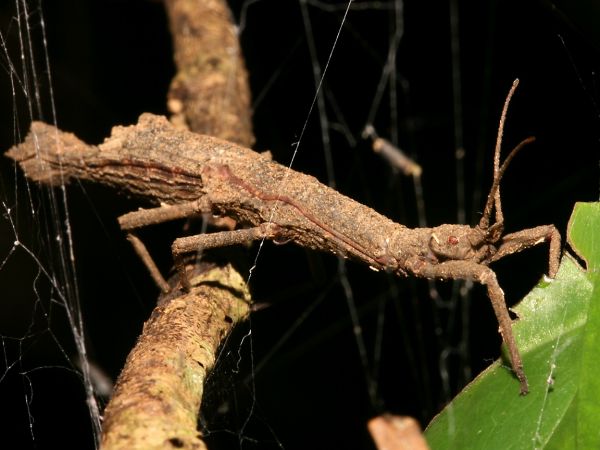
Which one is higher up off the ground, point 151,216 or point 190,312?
point 151,216

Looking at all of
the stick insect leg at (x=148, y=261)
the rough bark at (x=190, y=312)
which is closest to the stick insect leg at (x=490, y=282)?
the rough bark at (x=190, y=312)

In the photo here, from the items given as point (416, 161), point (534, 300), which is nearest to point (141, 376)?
point (534, 300)

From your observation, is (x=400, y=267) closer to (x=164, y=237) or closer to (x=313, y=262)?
(x=313, y=262)

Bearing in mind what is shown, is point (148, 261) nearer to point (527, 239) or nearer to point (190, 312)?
point (190, 312)

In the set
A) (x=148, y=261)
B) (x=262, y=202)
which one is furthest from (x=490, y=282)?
(x=148, y=261)

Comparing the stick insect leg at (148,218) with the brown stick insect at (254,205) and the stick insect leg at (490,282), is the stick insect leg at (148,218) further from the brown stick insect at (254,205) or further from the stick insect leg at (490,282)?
the stick insect leg at (490,282)

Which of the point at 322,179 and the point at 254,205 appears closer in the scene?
the point at 254,205
